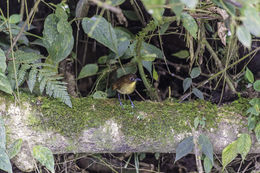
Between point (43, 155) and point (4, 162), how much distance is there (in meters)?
0.22

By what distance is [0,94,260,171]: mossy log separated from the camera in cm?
207

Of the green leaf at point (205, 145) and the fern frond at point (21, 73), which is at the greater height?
the fern frond at point (21, 73)

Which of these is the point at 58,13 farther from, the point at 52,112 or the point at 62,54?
the point at 52,112

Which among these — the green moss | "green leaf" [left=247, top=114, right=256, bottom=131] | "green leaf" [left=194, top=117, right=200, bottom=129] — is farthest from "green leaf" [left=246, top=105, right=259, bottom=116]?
"green leaf" [left=194, top=117, right=200, bottom=129]

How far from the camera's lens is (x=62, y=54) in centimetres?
214

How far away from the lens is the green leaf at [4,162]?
1.76 metres

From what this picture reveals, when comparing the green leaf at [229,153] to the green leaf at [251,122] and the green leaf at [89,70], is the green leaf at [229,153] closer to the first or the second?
the green leaf at [251,122]

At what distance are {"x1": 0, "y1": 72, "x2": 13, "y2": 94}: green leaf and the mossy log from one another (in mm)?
130

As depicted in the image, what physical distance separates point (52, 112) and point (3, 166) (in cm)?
48

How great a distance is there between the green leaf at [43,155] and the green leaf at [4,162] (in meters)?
→ 0.17

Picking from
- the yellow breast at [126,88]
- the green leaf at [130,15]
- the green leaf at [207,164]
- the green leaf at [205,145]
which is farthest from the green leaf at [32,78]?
the green leaf at [207,164]

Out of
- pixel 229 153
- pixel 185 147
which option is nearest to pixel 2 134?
pixel 185 147

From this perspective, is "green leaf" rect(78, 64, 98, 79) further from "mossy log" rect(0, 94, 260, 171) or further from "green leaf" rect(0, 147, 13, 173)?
"green leaf" rect(0, 147, 13, 173)

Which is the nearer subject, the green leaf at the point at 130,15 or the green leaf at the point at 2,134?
the green leaf at the point at 2,134
